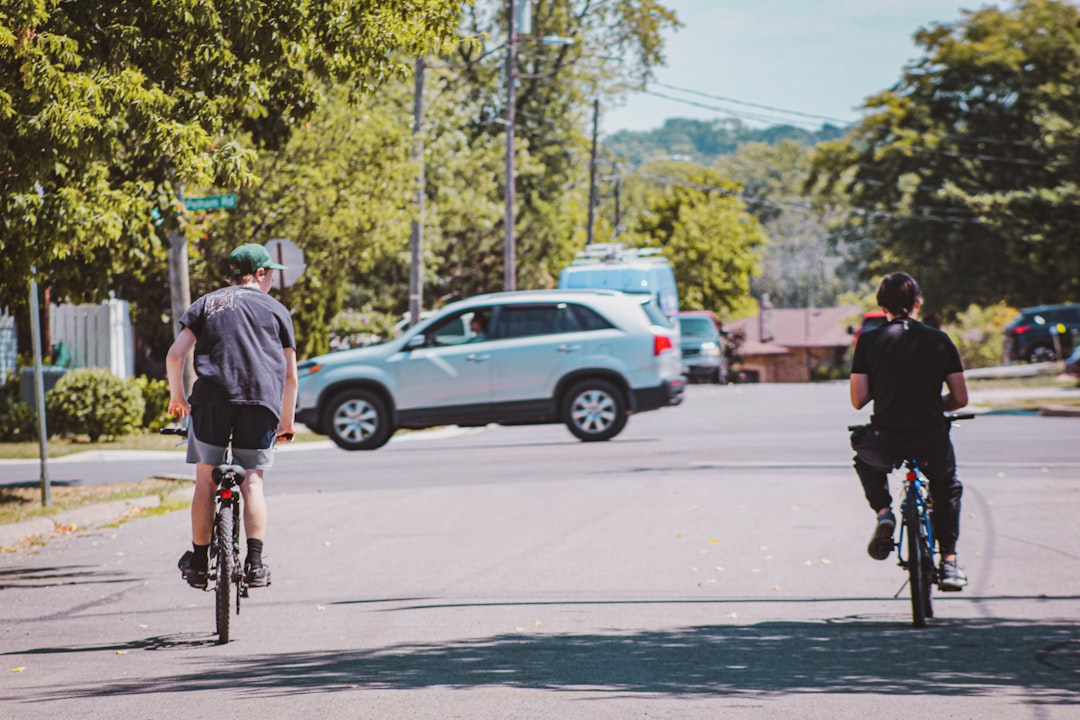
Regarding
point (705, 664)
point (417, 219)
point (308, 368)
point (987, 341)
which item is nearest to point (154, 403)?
point (417, 219)

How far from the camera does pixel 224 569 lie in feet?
25.4

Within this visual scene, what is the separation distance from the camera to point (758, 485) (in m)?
16.1

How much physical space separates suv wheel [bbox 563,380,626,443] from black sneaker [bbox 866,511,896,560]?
10.6 meters

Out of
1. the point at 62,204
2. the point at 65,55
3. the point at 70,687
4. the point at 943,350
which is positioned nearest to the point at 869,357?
the point at 943,350

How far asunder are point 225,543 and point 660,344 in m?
11.9

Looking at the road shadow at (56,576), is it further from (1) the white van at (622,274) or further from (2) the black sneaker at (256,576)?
(1) the white van at (622,274)

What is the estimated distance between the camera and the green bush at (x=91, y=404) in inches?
993

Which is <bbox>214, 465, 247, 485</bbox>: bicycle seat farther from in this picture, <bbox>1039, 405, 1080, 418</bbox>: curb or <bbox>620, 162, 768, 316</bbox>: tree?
<bbox>620, 162, 768, 316</bbox>: tree

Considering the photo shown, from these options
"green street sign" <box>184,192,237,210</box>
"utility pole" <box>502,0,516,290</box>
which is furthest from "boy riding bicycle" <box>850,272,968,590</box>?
"utility pole" <box>502,0,516,290</box>

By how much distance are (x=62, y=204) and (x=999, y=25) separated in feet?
152

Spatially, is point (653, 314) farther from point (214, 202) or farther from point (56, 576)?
point (56, 576)

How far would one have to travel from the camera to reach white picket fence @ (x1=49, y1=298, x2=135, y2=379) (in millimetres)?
27656

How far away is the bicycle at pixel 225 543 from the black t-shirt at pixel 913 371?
334 centimetres

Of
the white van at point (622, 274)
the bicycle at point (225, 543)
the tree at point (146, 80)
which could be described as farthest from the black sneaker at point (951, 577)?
the white van at point (622, 274)
